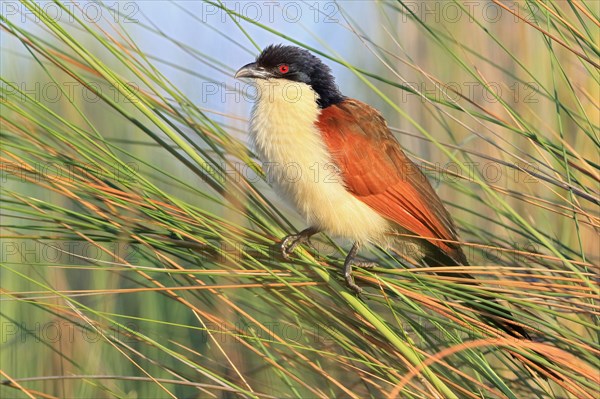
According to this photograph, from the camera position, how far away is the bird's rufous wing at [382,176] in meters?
1.61

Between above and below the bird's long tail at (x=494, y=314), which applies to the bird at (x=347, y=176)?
above

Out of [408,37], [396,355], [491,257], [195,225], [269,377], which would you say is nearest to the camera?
[396,355]

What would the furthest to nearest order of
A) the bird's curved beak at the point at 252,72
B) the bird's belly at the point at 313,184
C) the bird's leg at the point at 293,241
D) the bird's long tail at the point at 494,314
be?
the bird's curved beak at the point at 252,72 < the bird's belly at the point at 313,184 < the bird's leg at the point at 293,241 < the bird's long tail at the point at 494,314

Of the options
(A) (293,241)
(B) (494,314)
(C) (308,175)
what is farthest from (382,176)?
(B) (494,314)

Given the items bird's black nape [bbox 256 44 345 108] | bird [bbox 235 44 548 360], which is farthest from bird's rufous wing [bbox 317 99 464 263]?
bird's black nape [bbox 256 44 345 108]

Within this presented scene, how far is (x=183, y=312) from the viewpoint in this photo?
75.4 inches

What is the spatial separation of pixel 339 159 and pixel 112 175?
2.11 ft

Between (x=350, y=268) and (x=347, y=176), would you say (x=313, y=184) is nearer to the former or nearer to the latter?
(x=347, y=176)

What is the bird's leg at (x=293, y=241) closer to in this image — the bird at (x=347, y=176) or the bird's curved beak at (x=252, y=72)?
the bird at (x=347, y=176)

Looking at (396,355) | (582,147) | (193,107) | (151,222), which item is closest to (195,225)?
(151,222)

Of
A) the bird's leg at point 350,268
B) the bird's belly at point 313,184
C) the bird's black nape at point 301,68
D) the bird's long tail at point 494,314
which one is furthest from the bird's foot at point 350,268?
the bird's black nape at point 301,68

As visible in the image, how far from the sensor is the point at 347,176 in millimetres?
1633

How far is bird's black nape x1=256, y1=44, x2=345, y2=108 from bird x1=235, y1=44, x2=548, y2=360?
0.17ft

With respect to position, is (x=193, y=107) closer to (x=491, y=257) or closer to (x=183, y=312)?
(x=491, y=257)
